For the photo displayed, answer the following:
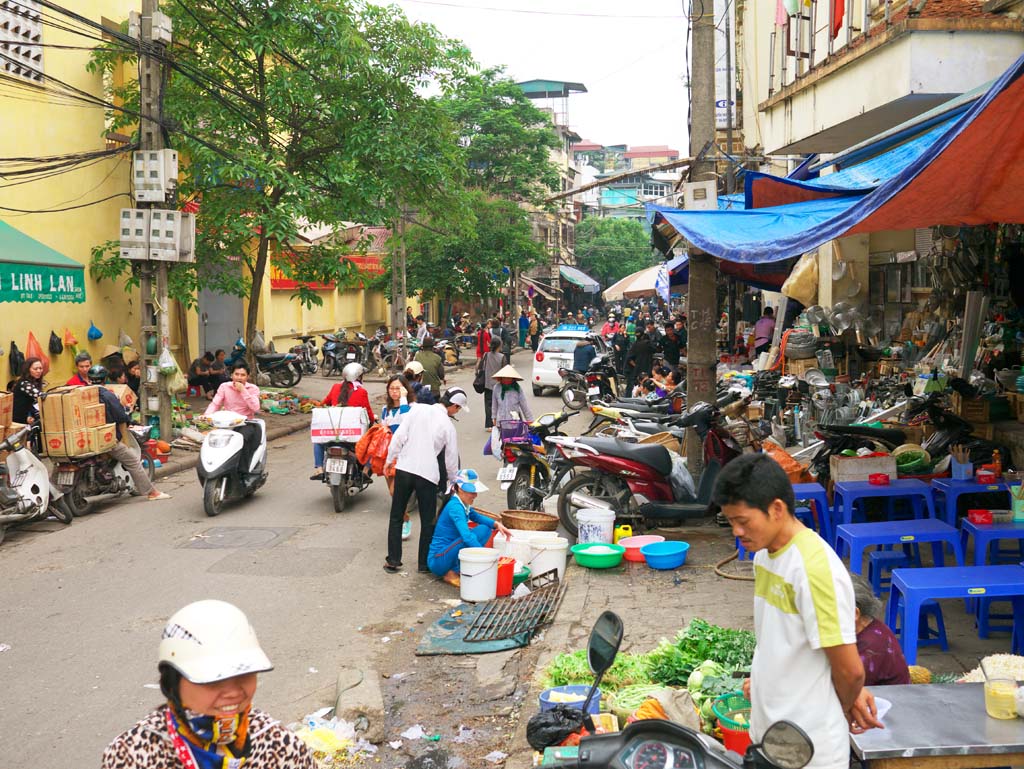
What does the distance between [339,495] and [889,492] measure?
6073 mm

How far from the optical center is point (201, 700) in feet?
8.18

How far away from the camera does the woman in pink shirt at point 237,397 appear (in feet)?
37.4

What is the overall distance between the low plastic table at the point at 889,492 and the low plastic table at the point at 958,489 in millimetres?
101

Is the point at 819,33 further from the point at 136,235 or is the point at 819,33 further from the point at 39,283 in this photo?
the point at 39,283

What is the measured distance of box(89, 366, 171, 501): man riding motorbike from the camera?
439 inches

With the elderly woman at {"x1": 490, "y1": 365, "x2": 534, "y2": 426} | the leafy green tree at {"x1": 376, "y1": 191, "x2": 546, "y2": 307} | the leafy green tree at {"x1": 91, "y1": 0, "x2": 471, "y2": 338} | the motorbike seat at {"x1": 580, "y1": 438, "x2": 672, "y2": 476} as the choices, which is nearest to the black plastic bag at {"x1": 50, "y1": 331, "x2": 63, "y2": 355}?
the leafy green tree at {"x1": 91, "y1": 0, "x2": 471, "y2": 338}

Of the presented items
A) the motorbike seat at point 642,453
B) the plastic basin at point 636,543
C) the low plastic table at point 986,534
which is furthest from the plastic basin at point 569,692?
the motorbike seat at point 642,453

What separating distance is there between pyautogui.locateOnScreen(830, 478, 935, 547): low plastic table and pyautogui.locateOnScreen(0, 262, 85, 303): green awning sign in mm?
10302

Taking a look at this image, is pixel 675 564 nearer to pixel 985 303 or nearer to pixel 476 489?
pixel 476 489

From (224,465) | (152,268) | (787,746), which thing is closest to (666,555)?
(224,465)

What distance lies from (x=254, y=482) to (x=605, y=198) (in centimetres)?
9480

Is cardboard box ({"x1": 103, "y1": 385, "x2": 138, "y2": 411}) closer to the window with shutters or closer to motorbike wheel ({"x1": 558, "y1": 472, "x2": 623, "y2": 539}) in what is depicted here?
the window with shutters

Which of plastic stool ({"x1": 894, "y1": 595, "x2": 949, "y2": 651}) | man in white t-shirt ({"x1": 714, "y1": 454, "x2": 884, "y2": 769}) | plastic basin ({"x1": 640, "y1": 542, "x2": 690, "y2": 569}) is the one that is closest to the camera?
man in white t-shirt ({"x1": 714, "y1": 454, "x2": 884, "y2": 769})

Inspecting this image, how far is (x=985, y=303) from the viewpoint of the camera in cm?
1021
